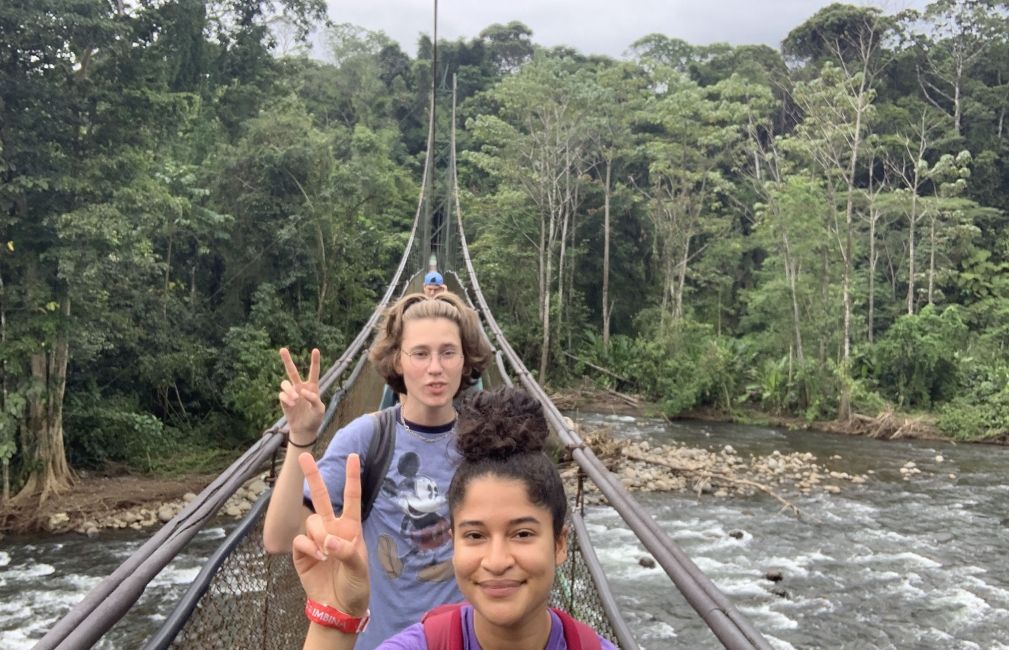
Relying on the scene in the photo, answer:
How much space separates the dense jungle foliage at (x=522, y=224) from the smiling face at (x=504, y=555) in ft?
21.0

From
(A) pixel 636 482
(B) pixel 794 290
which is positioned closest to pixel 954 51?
(B) pixel 794 290

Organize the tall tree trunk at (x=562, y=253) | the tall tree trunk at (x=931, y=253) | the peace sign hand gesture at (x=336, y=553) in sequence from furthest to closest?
the tall tree trunk at (x=562, y=253) < the tall tree trunk at (x=931, y=253) < the peace sign hand gesture at (x=336, y=553)

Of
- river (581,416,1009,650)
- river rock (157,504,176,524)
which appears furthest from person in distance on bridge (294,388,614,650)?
river rock (157,504,176,524)

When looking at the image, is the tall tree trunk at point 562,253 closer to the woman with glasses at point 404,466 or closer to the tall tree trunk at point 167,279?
the tall tree trunk at point 167,279

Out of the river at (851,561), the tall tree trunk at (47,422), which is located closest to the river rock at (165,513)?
the tall tree trunk at (47,422)

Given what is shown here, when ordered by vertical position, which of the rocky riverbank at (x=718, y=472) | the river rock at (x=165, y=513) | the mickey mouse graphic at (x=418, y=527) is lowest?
the rocky riverbank at (x=718, y=472)

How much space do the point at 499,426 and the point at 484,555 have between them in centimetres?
11

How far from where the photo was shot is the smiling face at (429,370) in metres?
1.08

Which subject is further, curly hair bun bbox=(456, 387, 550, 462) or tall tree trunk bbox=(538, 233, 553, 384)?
tall tree trunk bbox=(538, 233, 553, 384)

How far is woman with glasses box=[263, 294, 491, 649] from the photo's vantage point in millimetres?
925

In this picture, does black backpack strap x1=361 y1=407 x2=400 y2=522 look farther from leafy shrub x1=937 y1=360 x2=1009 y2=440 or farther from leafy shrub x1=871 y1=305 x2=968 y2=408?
leafy shrub x1=871 y1=305 x2=968 y2=408

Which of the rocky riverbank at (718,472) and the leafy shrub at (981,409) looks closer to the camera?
the rocky riverbank at (718,472)

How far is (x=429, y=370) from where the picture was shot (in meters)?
1.08

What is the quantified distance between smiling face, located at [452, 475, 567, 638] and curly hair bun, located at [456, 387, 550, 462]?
0.03 meters
